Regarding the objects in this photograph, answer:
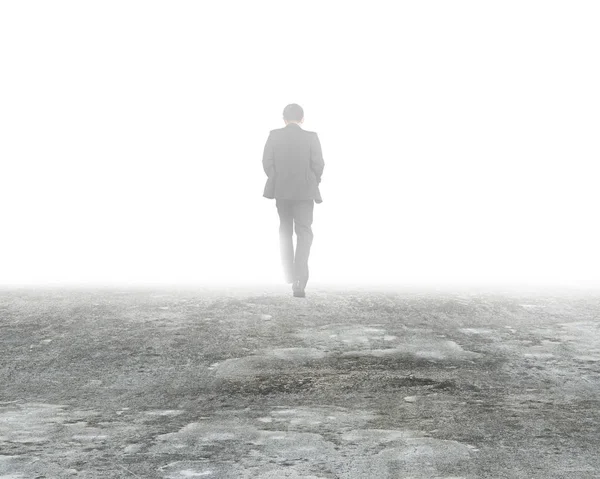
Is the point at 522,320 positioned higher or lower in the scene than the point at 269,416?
higher

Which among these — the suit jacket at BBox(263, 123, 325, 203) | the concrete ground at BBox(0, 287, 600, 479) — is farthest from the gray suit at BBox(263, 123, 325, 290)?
the concrete ground at BBox(0, 287, 600, 479)

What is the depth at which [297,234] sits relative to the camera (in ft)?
24.9

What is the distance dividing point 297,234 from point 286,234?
0.44 feet

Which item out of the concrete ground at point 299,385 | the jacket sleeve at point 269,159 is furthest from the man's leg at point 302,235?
the jacket sleeve at point 269,159

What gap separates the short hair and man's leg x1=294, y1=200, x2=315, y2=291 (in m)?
0.91

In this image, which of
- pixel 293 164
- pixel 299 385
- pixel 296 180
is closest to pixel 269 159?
pixel 293 164

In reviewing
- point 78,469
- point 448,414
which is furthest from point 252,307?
point 78,469

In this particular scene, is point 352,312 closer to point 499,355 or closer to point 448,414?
point 499,355

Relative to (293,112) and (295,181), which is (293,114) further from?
(295,181)

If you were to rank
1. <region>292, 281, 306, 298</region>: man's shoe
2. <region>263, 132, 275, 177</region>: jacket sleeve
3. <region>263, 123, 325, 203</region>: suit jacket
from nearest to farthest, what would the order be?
<region>292, 281, 306, 298</region>: man's shoe → <region>263, 123, 325, 203</region>: suit jacket → <region>263, 132, 275, 177</region>: jacket sleeve

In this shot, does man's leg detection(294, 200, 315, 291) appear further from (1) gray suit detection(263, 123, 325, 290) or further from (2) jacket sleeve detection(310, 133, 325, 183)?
(2) jacket sleeve detection(310, 133, 325, 183)

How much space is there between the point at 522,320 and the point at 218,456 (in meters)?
3.87

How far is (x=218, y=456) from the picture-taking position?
349 centimetres

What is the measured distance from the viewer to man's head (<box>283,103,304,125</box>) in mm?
7664
